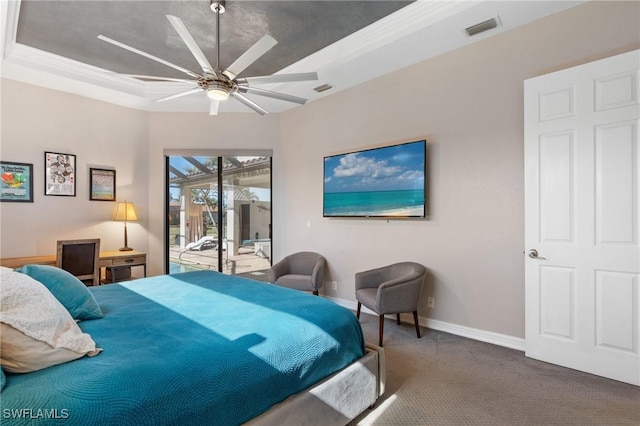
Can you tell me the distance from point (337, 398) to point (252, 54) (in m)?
2.31

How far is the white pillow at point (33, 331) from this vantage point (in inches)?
45.7

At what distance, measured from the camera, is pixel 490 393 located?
2.16 m

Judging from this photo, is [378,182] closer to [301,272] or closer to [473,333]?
[301,272]

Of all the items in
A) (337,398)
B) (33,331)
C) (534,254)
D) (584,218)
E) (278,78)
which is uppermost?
(278,78)

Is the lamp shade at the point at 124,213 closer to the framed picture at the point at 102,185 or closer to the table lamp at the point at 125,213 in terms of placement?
the table lamp at the point at 125,213

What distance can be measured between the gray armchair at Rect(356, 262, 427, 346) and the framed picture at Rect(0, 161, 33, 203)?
13.4 feet

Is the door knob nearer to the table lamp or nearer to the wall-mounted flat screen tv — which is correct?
the wall-mounted flat screen tv

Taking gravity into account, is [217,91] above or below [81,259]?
above

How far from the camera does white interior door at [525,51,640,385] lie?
2275mm

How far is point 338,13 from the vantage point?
2.93 m

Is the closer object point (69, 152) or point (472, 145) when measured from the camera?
point (472, 145)

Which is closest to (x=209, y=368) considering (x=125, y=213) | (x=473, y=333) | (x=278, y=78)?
(x=278, y=78)

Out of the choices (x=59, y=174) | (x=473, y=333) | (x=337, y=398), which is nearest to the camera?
(x=337, y=398)

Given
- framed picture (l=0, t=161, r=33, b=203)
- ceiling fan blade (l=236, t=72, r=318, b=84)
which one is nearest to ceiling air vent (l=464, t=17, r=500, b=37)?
ceiling fan blade (l=236, t=72, r=318, b=84)
